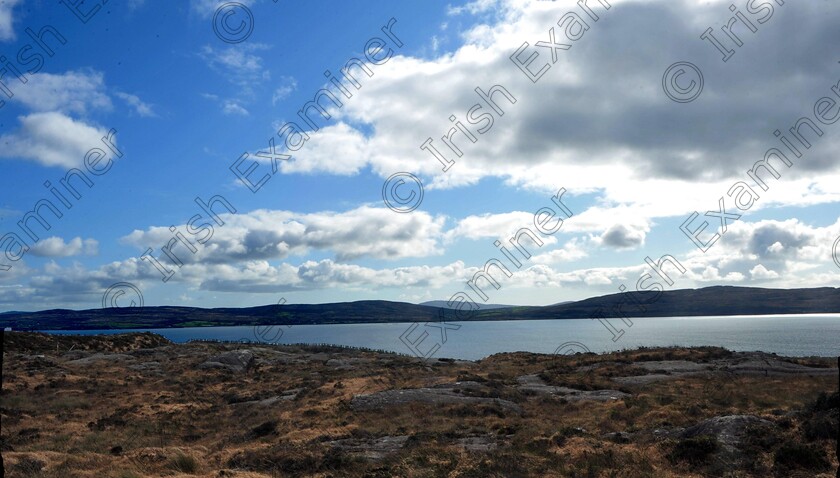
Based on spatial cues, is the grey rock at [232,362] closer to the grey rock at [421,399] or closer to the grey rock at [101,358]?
the grey rock at [101,358]

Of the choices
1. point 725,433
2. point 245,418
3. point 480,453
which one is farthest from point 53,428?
point 725,433

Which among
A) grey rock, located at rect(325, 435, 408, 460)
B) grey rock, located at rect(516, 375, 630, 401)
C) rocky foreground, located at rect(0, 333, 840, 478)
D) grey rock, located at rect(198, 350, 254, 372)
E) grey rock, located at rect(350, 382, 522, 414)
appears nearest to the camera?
rocky foreground, located at rect(0, 333, 840, 478)

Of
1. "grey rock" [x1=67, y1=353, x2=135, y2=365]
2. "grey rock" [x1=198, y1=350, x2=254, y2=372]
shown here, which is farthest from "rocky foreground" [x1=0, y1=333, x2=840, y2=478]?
"grey rock" [x1=67, y1=353, x2=135, y2=365]

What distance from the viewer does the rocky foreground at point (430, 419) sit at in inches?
701

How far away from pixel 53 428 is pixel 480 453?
957 inches

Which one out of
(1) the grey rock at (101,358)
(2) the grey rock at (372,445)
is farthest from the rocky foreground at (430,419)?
(1) the grey rock at (101,358)

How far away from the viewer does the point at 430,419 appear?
89.5 ft

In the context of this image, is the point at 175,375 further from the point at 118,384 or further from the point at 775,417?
the point at 775,417

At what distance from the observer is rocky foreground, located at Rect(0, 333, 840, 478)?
58.4 ft

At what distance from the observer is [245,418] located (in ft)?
102

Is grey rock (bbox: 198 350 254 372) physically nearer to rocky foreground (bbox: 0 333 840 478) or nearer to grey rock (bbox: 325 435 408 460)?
rocky foreground (bbox: 0 333 840 478)

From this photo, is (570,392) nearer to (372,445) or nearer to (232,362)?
(372,445)

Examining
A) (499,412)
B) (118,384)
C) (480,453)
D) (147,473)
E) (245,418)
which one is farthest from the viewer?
(118,384)

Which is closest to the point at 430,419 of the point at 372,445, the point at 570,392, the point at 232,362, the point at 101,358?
the point at 372,445
